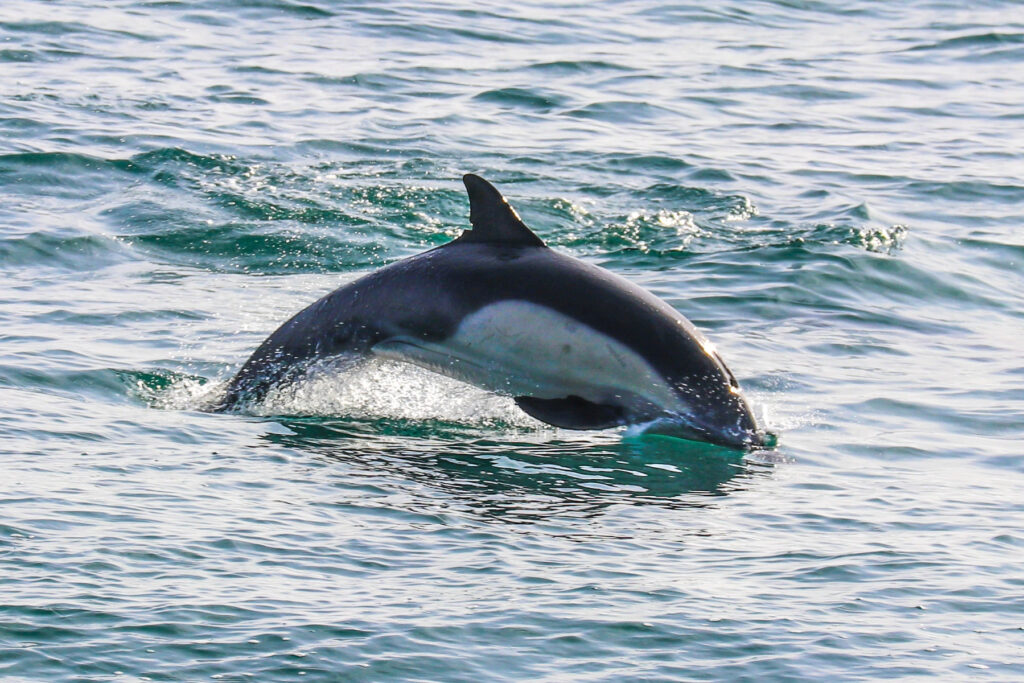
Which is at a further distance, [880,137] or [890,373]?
[880,137]

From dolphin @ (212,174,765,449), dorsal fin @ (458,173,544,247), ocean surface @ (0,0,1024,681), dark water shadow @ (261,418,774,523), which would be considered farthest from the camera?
dorsal fin @ (458,173,544,247)

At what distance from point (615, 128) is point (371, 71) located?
4.09 meters

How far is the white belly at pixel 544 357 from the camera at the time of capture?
9.35 m

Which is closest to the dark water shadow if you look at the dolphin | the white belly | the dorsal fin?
the dolphin

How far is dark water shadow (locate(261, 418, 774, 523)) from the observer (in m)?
8.68

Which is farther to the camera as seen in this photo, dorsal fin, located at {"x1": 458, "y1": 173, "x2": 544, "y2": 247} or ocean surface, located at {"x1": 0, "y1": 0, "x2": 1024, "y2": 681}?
dorsal fin, located at {"x1": 458, "y1": 173, "x2": 544, "y2": 247}

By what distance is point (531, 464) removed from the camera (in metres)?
9.38

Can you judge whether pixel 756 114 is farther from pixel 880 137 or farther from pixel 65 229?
pixel 65 229

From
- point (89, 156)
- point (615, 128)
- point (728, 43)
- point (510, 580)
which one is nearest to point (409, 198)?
point (89, 156)

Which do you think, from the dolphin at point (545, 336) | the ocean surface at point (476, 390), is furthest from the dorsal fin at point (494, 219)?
the ocean surface at point (476, 390)

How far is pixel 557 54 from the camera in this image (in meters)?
25.4

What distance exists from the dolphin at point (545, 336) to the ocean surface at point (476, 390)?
1.08ft

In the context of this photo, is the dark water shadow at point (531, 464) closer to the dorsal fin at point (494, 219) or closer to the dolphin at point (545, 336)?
the dolphin at point (545, 336)

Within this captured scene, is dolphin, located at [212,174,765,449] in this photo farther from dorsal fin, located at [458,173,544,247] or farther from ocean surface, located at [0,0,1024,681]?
ocean surface, located at [0,0,1024,681]
